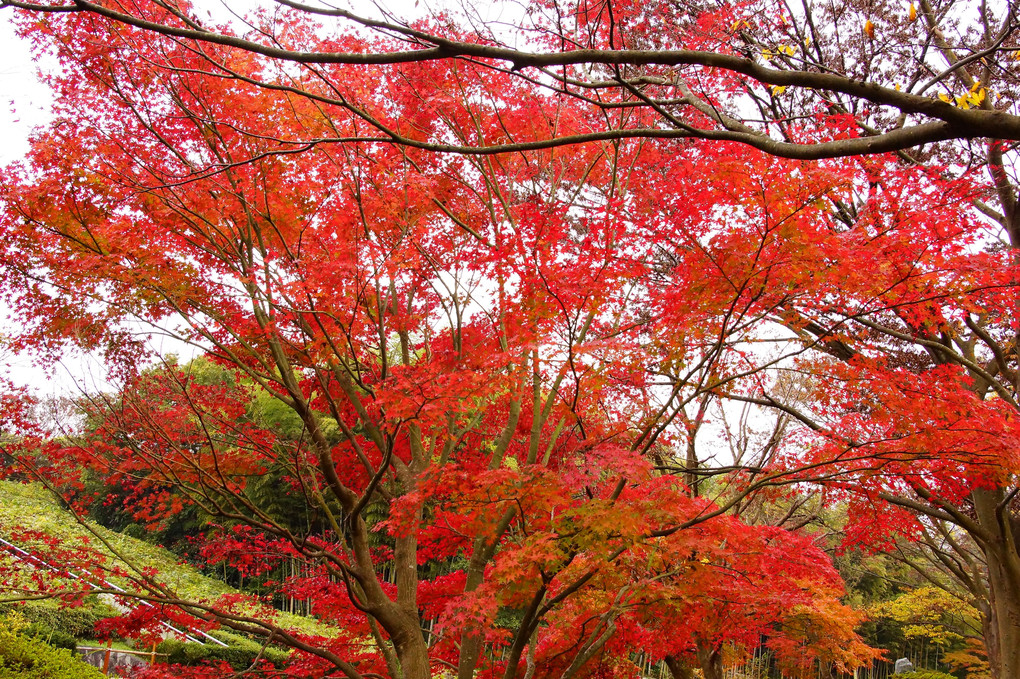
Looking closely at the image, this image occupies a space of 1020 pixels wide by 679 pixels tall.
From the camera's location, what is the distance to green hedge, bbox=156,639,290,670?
12.2m

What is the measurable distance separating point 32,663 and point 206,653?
210 inches

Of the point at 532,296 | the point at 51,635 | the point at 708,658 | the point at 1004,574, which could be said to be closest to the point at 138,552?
the point at 51,635

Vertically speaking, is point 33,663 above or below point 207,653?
above

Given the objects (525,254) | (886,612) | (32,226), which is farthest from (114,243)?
(886,612)

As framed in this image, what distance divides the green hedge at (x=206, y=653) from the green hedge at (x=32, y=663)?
392 cm

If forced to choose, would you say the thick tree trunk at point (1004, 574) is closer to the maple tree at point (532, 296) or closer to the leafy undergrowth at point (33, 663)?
the maple tree at point (532, 296)

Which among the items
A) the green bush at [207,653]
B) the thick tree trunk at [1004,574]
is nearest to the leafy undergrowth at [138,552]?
the green bush at [207,653]

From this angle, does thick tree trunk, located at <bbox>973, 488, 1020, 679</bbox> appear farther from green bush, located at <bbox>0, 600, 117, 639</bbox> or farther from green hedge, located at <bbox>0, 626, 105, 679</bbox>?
green bush, located at <bbox>0, 600, 117, 639</bbox>

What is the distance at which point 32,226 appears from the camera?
5.75 metres

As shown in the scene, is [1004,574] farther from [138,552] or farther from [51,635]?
[138,552]

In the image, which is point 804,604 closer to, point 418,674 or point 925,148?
point 418,674

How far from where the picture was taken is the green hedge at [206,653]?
12211mm

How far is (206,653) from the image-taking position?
12.7 metres

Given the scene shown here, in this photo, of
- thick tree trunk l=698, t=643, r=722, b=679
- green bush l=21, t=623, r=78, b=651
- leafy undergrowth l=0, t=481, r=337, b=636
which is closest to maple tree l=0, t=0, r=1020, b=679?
thick tree trunk l=698, t=643, r=722, b=679
